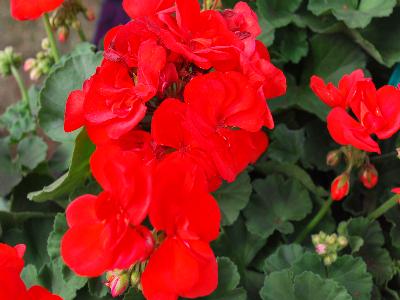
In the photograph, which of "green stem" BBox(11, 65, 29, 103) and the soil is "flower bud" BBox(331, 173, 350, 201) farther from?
the soil

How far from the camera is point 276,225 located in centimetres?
97

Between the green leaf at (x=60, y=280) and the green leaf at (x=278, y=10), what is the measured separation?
513 mm

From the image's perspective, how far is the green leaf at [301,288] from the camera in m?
0.80

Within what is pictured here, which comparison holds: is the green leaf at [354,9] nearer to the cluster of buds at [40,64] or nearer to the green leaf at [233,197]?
the green leaf at [233,197]

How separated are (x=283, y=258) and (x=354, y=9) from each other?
1.44 feet

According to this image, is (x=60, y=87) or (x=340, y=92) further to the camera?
(x=60, y=87)

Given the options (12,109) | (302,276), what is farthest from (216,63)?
(12,109)

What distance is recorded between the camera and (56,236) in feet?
2.86

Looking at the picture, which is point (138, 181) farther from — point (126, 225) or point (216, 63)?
point (216, 63)

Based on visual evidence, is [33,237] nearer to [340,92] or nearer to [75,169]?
[75,169]

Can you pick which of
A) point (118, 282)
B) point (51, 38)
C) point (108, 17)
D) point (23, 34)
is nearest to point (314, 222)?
point (118, 282)

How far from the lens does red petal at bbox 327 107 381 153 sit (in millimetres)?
694

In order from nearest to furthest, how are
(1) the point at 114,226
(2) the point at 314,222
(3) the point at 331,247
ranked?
(1) the point at 114,226 → (3) the point at 331,247 → (2) the point at 314,222

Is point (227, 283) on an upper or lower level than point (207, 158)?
lower
